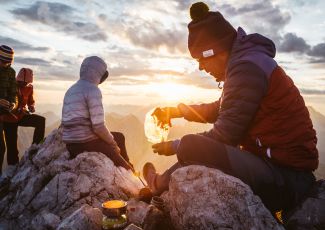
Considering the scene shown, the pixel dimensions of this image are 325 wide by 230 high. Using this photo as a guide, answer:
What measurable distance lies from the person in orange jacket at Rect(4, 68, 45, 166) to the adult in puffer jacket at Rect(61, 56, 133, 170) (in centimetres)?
362

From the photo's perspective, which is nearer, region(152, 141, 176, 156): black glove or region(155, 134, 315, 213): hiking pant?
region(155, 134, 315, 213): hiking pant

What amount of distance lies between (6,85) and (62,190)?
4.65 m

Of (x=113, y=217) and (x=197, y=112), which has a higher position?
(x=197, y=112)

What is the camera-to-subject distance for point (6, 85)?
403 inches

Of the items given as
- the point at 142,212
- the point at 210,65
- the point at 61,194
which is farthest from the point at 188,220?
the point at 61,194

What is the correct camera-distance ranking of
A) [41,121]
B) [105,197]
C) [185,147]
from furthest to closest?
1. [41,121]
2. [105,197]
3. [185,147]

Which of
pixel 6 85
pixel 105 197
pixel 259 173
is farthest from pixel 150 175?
pixel 6 85

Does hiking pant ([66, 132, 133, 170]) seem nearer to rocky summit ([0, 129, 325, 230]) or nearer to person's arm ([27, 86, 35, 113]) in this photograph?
rocky summit ([0, 129, 325, 230])

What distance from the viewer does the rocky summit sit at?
4.82 metres

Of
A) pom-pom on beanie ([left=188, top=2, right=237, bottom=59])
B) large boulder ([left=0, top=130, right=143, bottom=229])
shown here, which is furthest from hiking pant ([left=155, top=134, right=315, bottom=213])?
large boulder ([left=0, top=130, right=143, bottom=229])

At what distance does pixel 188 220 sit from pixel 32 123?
860cm

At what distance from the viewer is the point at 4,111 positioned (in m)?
10.4

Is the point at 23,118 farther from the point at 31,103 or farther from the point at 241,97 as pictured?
the point at 241,97

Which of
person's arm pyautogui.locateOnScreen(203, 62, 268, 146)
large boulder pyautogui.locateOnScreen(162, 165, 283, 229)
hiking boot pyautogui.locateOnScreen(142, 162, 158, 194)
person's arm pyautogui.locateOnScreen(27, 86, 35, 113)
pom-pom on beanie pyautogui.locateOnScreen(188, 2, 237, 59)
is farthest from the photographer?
person's arm pyautogui.locateOnScreen(27, 86, 35, 113)
